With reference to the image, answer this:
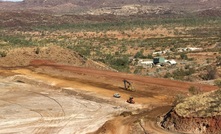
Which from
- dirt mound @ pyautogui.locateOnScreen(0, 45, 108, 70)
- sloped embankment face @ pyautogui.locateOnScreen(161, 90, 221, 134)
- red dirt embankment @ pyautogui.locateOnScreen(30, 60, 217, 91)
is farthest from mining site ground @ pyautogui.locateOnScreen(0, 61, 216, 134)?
dirt mound @ pyautogui.locateOnScreen(0, 45, 108, 70)

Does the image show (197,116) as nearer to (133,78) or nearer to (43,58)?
(133,78)

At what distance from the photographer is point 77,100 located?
28.5 meters

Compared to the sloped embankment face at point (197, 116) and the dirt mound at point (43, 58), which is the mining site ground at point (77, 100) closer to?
the sloped embankment face at point (197, 116)

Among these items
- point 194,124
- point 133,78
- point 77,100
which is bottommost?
point 77,100

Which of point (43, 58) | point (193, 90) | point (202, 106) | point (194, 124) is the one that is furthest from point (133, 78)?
point (194, 124)

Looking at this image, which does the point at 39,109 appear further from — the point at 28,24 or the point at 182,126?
the point at 28,24

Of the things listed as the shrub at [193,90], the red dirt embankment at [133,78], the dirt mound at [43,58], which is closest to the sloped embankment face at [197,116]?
the shrub at [193,90]

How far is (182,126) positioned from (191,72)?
24.0 meters

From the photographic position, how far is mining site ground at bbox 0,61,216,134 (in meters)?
22.1

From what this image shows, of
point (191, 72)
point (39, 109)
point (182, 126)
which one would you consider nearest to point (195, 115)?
point (182, 126)

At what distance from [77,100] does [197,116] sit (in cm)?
1187

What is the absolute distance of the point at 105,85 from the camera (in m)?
33.5

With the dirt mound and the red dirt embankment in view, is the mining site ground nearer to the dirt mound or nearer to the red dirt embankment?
the red dirt embankment

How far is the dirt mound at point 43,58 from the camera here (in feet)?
151
